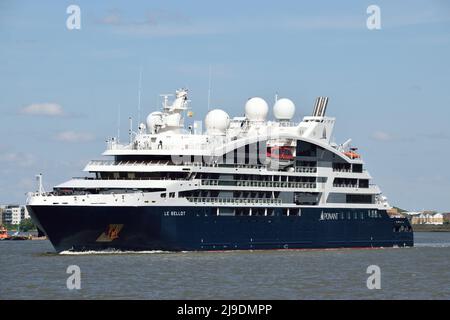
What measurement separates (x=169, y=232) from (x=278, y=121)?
17.7m

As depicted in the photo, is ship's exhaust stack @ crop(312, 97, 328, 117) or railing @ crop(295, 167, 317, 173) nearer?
railing @ crop(295, 167, 317, 173)

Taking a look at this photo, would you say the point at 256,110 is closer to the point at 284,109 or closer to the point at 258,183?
the point at 284,109

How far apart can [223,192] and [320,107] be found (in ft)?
50.5

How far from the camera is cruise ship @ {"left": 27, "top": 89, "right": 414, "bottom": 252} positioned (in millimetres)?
66375

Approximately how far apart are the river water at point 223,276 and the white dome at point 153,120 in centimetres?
1061

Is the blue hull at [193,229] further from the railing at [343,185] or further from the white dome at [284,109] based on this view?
the white dome at [284,109]

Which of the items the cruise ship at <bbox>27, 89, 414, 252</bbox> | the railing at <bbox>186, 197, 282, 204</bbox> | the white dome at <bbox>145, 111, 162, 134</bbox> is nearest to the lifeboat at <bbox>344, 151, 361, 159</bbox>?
the cruise ship at <bbox>27, 89, 414, 252</bbox>

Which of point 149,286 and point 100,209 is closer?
point 149,286

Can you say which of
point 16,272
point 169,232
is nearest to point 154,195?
point 169,232

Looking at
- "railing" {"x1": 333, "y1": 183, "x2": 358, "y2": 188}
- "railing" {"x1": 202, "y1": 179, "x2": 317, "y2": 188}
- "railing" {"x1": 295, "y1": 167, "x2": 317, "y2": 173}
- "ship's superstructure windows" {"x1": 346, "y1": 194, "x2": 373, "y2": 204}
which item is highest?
"railing" {"x1": 295, "y1": 167, "x2": 317, "y2": 173}

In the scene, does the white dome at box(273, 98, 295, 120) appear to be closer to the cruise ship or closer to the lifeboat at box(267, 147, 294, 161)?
the cruise ship

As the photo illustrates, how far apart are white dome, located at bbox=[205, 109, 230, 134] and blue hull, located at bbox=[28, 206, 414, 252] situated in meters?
6.96
